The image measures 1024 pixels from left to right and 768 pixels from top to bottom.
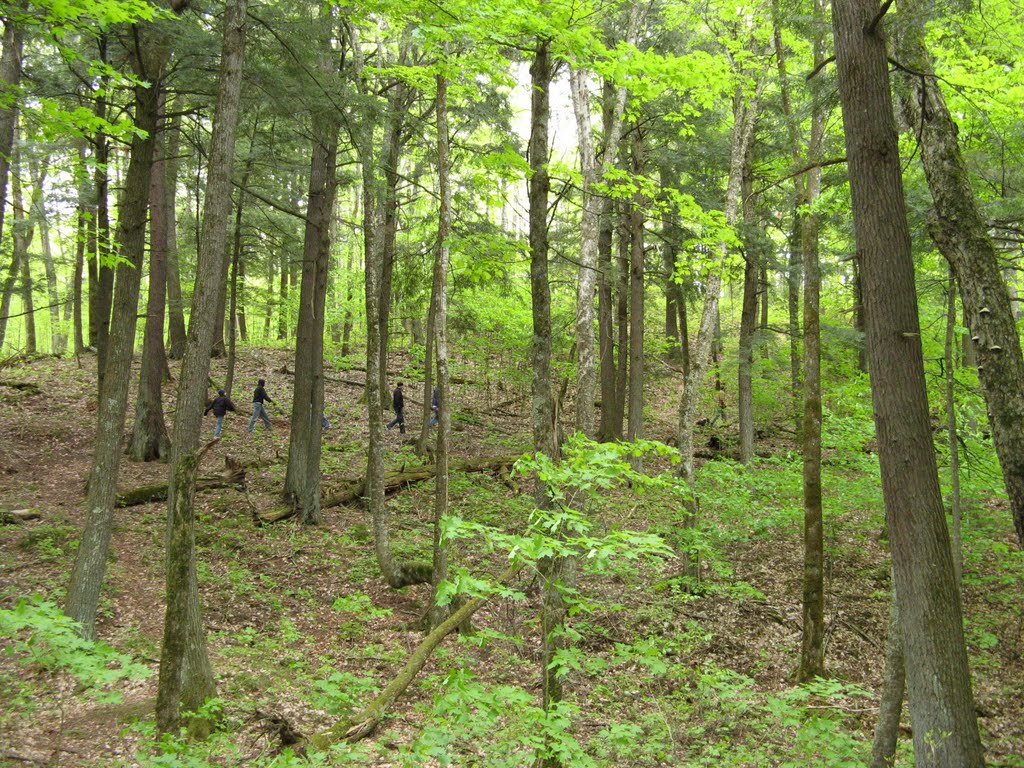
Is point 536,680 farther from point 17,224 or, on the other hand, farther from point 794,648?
point 17,224

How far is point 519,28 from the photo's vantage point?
6.08 m

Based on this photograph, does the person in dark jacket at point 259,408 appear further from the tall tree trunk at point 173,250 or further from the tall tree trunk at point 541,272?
the tall tree trunk at point 541,272

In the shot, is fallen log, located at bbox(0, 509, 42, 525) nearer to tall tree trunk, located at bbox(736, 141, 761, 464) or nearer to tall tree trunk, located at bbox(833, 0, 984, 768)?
tall tree trunk, located at bbox(833, 0, 984, 768)

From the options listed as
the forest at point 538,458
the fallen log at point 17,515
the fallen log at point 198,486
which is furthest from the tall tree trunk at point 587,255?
the fallen log at point 17,515

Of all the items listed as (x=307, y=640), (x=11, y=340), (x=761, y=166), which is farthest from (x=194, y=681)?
(x=11, y=340)

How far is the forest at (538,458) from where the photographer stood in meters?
4.38

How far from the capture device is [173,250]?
47.1ft

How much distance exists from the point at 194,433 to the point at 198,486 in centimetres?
790

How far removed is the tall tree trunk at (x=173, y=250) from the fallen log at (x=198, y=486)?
3.30 meters

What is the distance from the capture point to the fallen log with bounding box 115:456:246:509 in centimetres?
1137

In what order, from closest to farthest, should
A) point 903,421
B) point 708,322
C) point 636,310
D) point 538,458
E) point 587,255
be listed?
1. point 903,421
2. point 538,458
3. point 587,255
4. point 708,322
5. point 636,310

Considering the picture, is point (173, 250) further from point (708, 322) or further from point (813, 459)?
point (813, 459)

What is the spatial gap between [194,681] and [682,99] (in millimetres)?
13764

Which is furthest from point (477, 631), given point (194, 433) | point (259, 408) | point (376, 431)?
point (259, 408)
